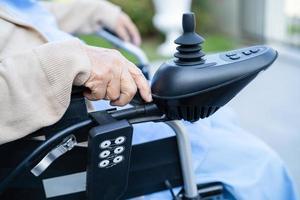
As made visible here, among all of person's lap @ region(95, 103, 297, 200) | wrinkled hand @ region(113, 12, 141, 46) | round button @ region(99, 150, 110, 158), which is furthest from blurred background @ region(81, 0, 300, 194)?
round button @ region(99, 150, 110, 158)

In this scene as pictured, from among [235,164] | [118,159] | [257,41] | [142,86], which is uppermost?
[142,86]

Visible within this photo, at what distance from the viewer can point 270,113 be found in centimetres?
244

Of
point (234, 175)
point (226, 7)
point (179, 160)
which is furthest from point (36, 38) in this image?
point (226, 7)

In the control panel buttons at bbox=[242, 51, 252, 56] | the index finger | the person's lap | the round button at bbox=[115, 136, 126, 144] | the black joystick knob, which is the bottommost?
the person's lap

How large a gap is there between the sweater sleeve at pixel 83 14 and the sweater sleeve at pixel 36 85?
0.69 meters

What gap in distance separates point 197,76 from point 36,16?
64cm

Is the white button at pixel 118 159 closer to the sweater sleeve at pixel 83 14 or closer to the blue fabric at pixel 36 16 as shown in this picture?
the blue fabric at pixel 36 16

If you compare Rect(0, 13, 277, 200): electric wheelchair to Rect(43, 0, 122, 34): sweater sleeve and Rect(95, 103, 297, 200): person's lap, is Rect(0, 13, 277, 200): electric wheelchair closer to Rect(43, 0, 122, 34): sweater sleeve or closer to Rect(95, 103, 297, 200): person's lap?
Rect(95, 103, 297, 200): person's lap

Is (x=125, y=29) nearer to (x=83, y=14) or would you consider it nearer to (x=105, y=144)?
(x=83, y=14)

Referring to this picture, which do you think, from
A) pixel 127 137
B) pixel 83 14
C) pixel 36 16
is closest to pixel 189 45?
pixel 127 137

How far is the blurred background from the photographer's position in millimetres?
2213

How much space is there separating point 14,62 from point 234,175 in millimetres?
493

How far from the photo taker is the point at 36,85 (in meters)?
0.63

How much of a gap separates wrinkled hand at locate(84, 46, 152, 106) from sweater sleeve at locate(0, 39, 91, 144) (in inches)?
0.8
